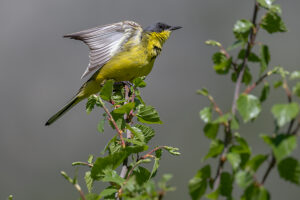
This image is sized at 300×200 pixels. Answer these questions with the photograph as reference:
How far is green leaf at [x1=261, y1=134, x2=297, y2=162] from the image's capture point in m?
0.93

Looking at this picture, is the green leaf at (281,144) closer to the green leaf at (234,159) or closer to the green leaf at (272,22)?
the green leaf at (234,159)

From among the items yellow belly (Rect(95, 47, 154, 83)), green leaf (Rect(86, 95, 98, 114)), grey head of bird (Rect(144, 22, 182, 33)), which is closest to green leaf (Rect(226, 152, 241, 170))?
green leaf (Rect(86, 95, 98, 114))

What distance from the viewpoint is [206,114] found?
108cm

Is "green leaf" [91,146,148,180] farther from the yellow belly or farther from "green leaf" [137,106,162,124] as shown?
the yellow belly

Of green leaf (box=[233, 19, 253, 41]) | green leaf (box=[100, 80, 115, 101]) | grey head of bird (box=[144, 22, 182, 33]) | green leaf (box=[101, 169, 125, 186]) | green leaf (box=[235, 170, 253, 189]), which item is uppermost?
green leaf (box=[233, 19, 253, 41])

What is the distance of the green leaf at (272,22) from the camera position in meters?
1.15

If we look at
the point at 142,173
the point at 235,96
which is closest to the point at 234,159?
the point at 235,96

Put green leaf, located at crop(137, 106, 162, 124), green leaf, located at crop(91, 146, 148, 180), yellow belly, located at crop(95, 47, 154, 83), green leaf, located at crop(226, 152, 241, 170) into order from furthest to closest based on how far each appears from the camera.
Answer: yellow belly, located at crop(95, 47, 154, 83) → green leaf, located at crop(137, 106, 162, 124) → green leaf, located at crop(91, 146, 148, 180) → green leaf, located at crop(226, 152, 241, 170)

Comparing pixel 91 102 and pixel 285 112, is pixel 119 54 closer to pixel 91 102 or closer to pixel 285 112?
pixel 91 102

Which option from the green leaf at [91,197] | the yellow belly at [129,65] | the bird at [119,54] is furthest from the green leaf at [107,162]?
the yellow belly at [129,65]

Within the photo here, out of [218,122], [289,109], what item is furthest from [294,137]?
[218,122]

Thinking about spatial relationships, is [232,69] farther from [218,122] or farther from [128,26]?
[128,26]

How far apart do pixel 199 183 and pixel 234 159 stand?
145mm

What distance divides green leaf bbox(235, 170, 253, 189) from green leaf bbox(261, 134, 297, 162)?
0.28 feet
